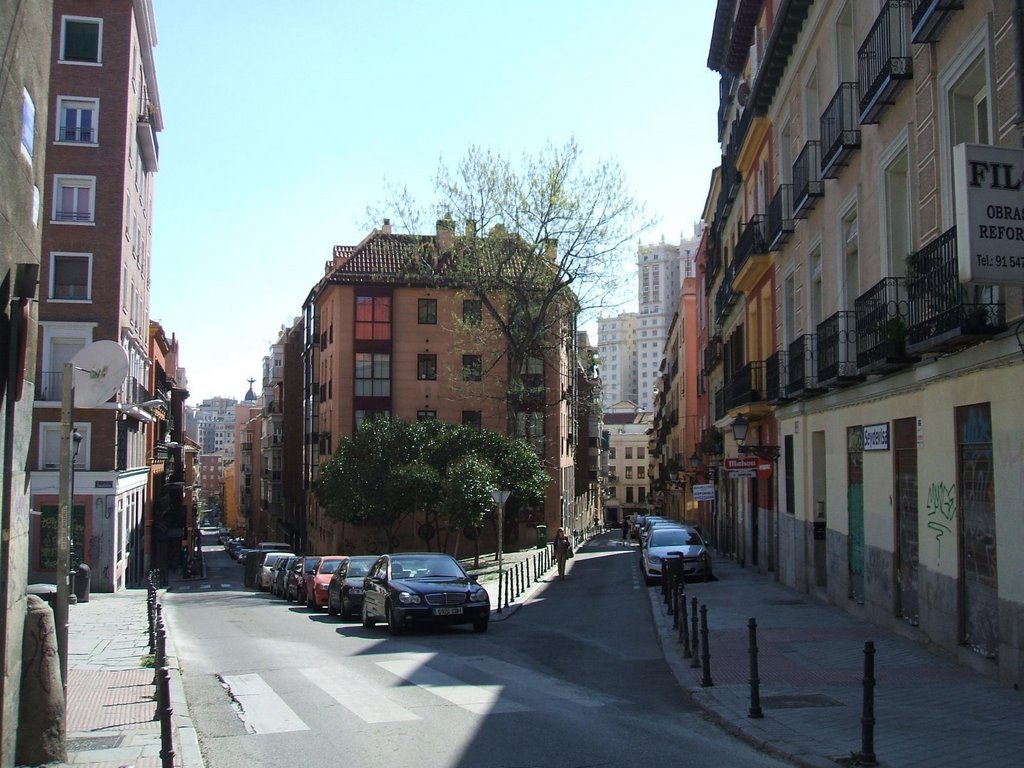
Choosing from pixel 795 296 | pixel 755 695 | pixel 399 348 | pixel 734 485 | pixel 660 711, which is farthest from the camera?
pixel 399 348

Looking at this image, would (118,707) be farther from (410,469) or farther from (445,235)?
(445,235)

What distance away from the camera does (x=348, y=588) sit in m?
21.3

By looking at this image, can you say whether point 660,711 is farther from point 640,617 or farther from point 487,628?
point 640,617

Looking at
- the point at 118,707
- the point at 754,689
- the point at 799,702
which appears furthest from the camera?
the point at 118,707

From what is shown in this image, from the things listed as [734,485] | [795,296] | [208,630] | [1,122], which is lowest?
[208,630]

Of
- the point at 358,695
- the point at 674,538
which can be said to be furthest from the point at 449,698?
the point at 674,538

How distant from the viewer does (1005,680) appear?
33.2ft

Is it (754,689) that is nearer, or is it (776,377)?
(754,689)

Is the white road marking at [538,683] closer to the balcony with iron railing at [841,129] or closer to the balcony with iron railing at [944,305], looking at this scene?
the balcony with iron railing at [944,305]

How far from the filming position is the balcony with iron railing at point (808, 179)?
61.6 ft

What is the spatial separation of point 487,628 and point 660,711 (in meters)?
8.23

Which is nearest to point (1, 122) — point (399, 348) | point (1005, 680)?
point (1005, 680)

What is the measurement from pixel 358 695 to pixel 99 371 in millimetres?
4469

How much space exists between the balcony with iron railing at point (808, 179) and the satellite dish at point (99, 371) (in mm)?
13370
